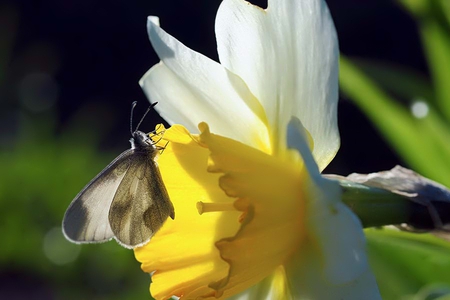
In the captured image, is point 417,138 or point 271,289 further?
point 417,138

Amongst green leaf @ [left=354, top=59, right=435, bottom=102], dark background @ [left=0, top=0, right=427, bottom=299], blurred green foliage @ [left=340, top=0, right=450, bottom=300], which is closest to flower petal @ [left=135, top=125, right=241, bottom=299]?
blurred green foliage @ [left=340, top=0, right=450, bottom=300]

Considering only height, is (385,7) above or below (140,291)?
above

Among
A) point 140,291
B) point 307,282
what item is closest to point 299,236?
point 307,282

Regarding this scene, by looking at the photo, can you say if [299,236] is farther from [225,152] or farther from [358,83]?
[358,83]

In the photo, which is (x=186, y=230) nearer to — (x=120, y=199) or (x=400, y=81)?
(x=120, y=199)

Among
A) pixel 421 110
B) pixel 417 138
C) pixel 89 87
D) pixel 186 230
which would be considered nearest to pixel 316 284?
pixel 186 230

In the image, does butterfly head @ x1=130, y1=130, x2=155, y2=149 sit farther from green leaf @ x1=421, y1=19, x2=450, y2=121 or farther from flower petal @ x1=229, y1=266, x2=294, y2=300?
green leaf @ x1=421, y1=19, x2=450, y2=121
